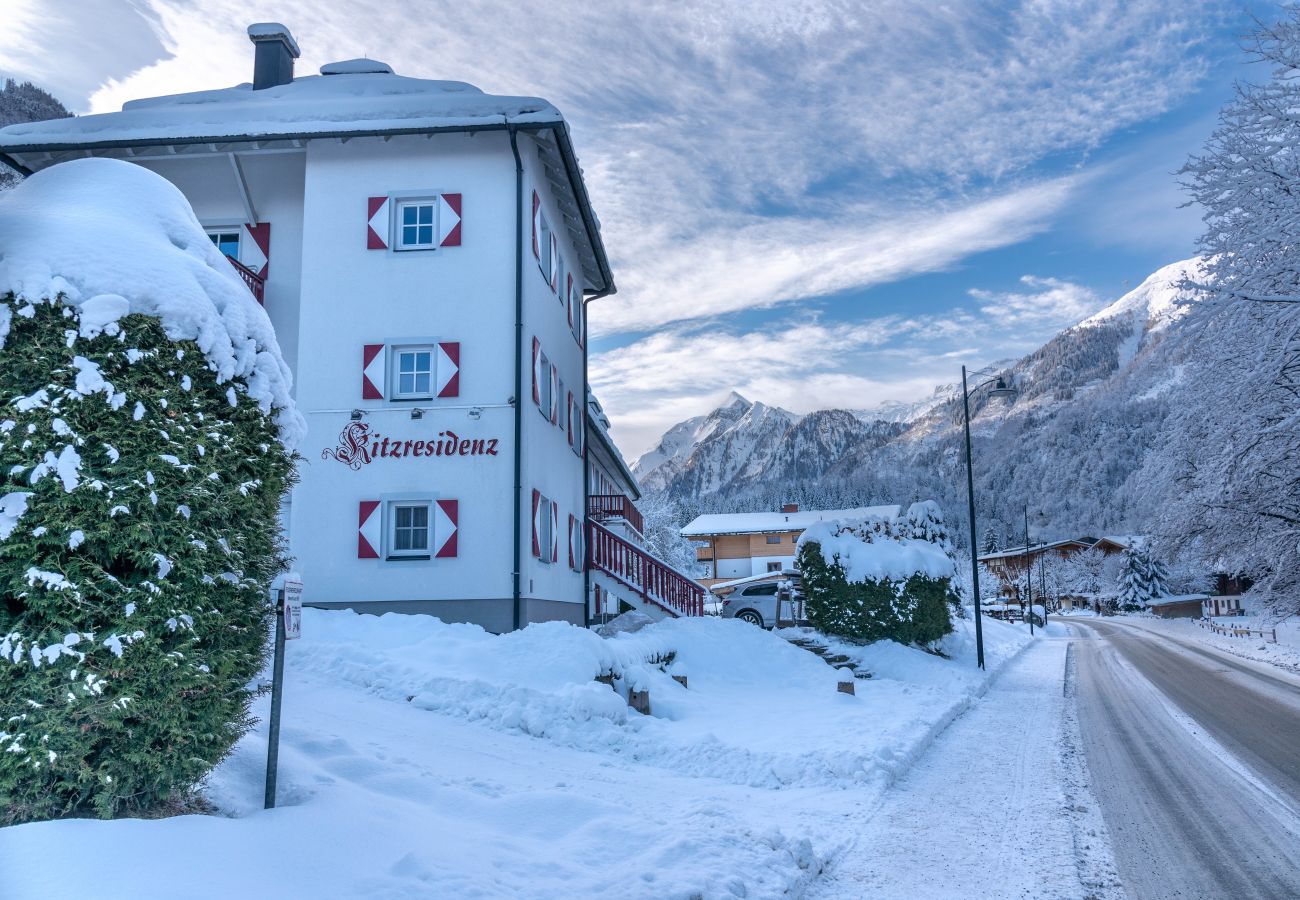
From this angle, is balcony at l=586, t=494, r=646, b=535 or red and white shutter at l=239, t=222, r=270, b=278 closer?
red and white shutter at l=239, t=222, r=270, b=278

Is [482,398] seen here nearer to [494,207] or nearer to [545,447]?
[545,447]

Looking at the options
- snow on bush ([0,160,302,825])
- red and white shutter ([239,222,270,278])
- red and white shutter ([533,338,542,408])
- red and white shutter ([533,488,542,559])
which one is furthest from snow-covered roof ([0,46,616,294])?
snow on bush ([0,160,302,825])

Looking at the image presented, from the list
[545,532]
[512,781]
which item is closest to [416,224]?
[545,532]

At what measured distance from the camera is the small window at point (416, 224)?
715 inches

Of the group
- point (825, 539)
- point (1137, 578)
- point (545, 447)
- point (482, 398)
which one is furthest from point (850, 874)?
point (1137, 578)

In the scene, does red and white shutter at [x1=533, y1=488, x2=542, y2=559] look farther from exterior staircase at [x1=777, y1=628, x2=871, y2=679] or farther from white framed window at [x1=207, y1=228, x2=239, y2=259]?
white framed window at [x1=207, y1=228, x2=239, y2=259]

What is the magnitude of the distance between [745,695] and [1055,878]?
904 cm

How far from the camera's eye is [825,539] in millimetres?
22453

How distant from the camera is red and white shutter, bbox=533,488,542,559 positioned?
688 inches

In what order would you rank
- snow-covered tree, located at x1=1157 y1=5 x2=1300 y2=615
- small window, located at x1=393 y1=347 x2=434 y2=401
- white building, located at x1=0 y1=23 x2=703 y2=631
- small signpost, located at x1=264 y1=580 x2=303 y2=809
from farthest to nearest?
small window, located at x1=393 y1=347 x2=434 y2=401
white building, located at x1=0 y1=23 x2=703 y2=631
snow-covered tree, located at x1=1157 y1=5 x2=1300 y2=615
small signpost, located at x1=264 y1=580 x2=303 y2=809

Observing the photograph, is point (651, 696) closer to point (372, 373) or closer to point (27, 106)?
point (372, 373)

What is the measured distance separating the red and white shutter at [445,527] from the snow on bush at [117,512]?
11.1 m

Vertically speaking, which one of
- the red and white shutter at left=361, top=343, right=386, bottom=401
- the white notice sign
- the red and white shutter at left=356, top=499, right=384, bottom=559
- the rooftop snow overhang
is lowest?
the white notice sign

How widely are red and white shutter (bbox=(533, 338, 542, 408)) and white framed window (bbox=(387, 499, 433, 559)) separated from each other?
9.97 ft
